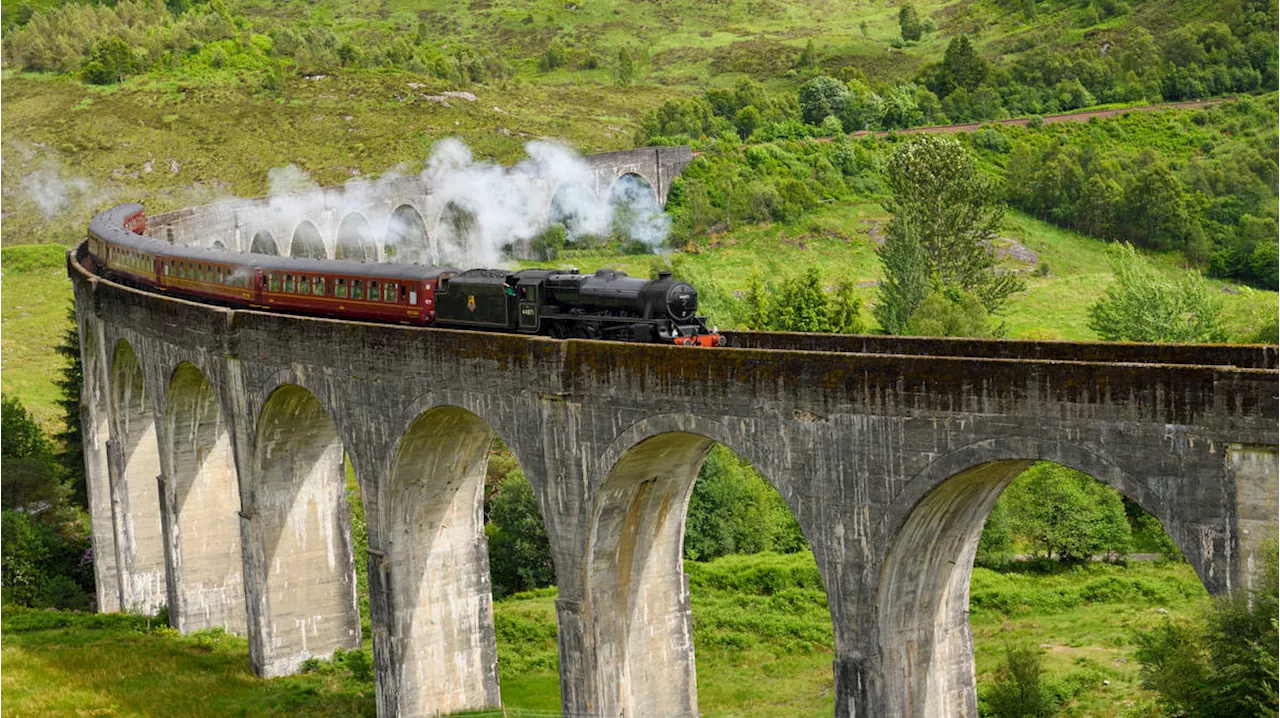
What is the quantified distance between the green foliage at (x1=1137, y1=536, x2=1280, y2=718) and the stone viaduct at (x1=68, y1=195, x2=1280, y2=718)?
0.43 m

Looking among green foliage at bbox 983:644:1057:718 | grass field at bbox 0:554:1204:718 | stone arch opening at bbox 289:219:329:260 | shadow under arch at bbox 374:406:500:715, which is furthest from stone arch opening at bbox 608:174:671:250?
green foliage at bbox 983:644:1057:718

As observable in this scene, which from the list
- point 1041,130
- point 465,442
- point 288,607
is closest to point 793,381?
point 465,442

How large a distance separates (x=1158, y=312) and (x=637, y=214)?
1928 inches

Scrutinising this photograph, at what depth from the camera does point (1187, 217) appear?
93.3m

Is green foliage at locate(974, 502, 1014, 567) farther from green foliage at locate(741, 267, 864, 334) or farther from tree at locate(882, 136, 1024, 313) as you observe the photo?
tree at locate(882, 136, 1024, 313)

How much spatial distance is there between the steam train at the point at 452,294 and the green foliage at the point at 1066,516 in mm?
21970

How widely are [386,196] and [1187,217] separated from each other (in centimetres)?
5060

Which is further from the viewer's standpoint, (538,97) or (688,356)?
(538,97)

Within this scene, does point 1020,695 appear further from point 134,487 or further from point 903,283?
point 903,283

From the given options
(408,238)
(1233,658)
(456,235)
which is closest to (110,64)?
(456,235)

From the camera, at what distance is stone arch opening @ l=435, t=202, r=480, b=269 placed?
96188mm

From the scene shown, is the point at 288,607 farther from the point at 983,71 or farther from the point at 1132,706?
the point at 983,71

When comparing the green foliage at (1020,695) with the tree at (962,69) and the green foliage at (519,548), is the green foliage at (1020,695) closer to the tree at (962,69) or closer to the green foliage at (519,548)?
the green foliage at (519,548)

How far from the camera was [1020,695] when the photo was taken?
3288 centimetres
